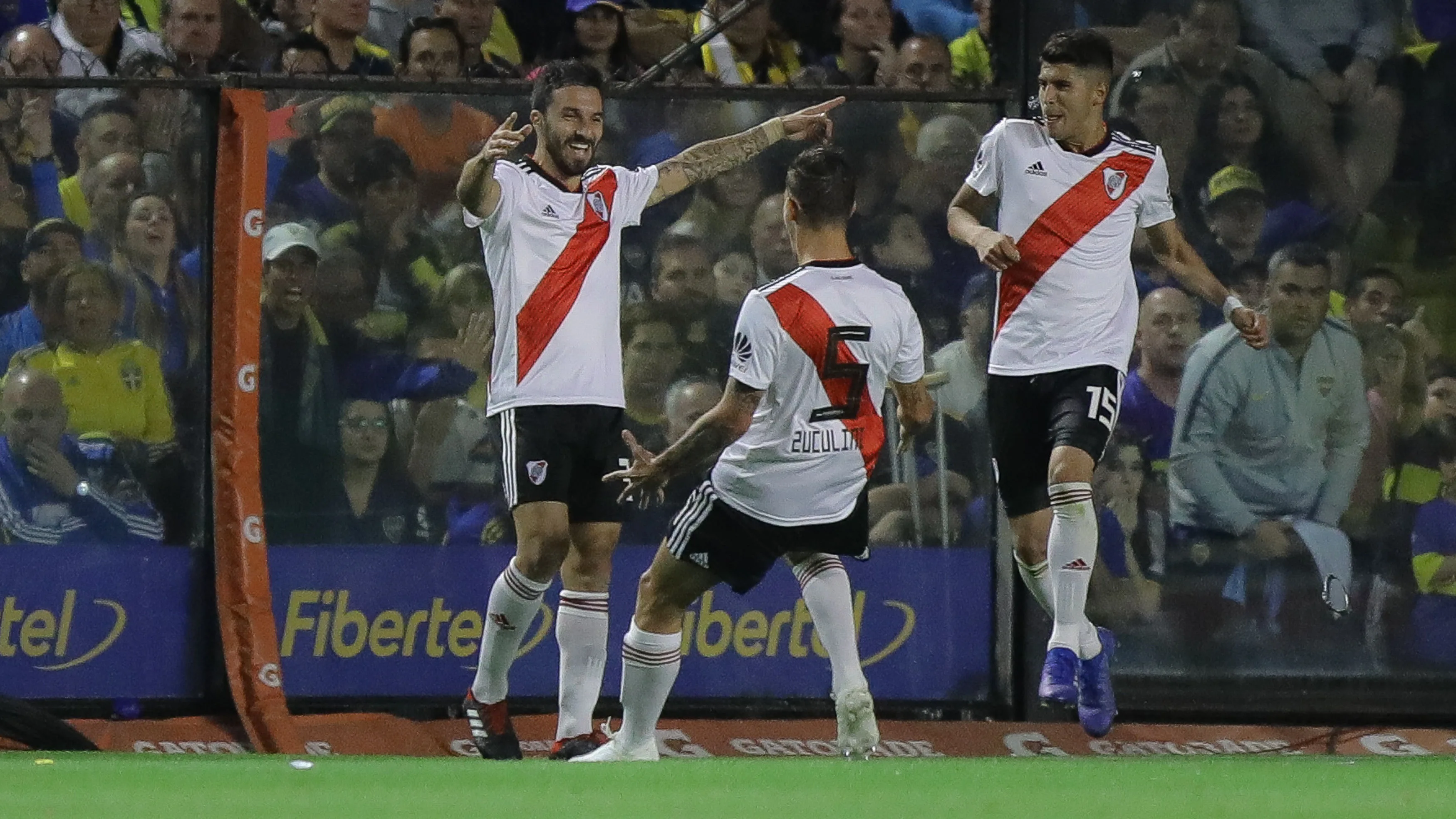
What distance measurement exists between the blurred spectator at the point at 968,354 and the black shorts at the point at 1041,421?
1.09 m

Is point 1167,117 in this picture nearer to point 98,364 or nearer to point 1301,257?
point 1301,257

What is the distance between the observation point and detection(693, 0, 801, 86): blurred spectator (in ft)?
35.0

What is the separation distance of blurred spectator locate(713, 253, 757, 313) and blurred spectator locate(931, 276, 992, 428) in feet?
2.81

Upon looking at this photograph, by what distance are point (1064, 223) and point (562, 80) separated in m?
1.92

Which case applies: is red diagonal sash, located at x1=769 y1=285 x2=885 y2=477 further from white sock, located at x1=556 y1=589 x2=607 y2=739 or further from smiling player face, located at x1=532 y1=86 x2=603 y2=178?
white sock, located at x1=556 y1=589 x2=607 y2=739

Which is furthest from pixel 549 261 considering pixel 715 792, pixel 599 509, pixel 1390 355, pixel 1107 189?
pixel 1390 355

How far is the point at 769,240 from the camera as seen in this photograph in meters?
9.87

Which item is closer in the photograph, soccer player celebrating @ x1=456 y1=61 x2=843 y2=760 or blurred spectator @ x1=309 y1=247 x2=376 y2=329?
soccer player celebrating @ x1=456 y1=61 x2=843 y2=760

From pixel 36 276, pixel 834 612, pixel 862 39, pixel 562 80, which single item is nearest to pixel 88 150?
pixel 36 276

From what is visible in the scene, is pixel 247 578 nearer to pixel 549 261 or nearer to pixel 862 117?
pixel 549 261

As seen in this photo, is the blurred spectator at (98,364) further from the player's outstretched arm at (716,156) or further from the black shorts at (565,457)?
the player's outstretched arm at (716,156)

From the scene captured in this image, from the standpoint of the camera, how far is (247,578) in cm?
946

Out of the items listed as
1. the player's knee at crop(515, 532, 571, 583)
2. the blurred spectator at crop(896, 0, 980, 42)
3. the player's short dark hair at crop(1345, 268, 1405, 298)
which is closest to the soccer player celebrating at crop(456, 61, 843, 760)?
the player's knee at crop(515, 532, 571, 583)

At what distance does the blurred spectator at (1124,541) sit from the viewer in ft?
32.3
